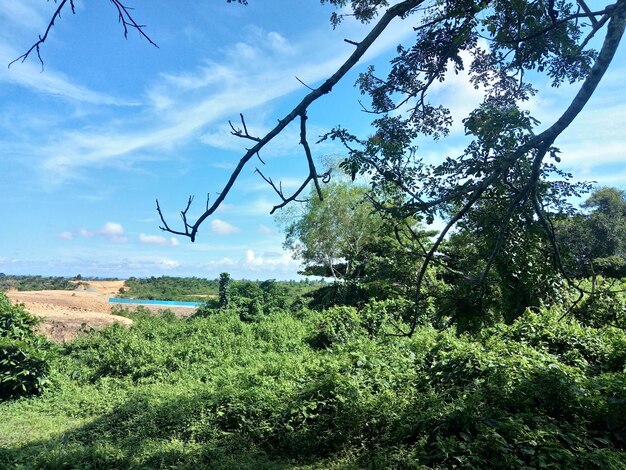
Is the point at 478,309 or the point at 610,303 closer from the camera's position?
the point at 478,309

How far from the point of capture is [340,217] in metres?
20.0

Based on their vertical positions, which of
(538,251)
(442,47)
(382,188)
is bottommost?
(538,251)

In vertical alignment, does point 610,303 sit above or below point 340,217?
below

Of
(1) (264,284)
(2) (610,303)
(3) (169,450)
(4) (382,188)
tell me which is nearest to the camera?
(4) (382,188)

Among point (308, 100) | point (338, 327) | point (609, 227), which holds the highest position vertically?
point (609, 227)

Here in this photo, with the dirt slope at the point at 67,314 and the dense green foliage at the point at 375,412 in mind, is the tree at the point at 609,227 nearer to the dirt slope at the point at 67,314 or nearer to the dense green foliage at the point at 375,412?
the dense green foliage at the point at 375,412

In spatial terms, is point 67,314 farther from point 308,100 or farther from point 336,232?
point 308,100

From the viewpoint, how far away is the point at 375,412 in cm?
483

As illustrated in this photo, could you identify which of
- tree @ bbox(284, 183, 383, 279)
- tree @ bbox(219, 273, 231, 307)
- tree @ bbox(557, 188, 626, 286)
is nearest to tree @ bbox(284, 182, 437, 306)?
tree @ bbox(284, 183, 383, 279)

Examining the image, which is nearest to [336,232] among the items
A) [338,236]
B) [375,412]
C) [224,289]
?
[338,236]

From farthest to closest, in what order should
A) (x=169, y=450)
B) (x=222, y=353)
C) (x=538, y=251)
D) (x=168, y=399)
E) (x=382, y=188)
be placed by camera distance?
(x=222, y=353), (x=168, y=399), (x=169, y=450), (x=382, y=188), (x=538, y=251)

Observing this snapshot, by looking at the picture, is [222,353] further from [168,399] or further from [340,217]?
[340,217]

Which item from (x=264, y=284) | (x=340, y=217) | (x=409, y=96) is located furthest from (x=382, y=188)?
(x=340, y=217)

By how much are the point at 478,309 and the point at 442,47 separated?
2964 millimetres
